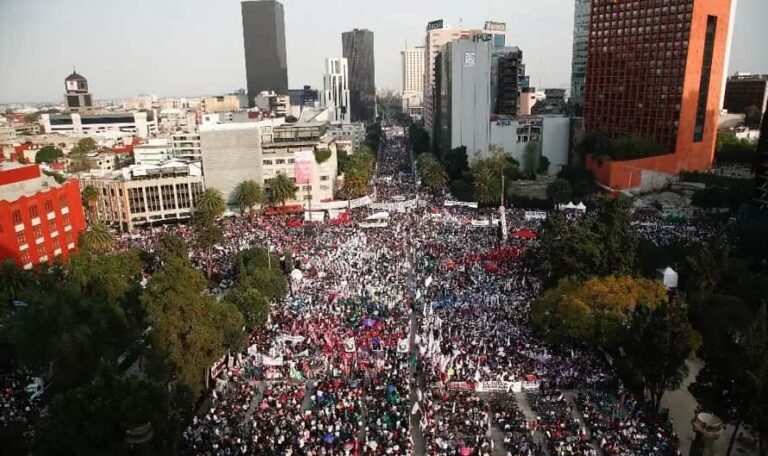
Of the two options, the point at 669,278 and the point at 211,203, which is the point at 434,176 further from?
the point at 669,278

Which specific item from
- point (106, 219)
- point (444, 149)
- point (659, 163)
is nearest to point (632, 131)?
point (659, 163)

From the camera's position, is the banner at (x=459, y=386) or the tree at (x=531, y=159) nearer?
the banner at (x=459, y=386)

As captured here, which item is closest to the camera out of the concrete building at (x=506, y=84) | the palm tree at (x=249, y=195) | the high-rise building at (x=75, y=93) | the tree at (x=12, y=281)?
the tree at (x=12, y=281)

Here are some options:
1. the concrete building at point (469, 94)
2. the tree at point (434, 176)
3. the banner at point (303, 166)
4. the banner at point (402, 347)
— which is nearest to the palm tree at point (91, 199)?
the banner at point (303, 166)

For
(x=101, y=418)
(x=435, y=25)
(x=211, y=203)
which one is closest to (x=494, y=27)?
(x=435, y=25)

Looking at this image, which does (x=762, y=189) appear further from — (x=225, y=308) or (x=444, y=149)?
(x=444, y=149)

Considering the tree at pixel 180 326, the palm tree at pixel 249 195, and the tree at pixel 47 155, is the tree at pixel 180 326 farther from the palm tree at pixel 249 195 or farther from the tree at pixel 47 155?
the tree at pixel 47 155

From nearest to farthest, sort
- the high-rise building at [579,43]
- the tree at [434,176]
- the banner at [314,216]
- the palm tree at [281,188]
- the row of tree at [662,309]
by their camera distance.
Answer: the row of tree at [662,309], the banner at [314,216], the palm tree at [281,188], the tree at [434,176], the high-rise building at [579,43]
